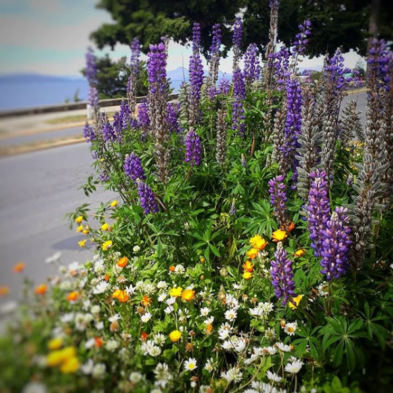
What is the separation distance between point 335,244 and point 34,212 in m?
1.08

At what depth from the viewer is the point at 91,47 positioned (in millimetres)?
1438

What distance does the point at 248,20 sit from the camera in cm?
298

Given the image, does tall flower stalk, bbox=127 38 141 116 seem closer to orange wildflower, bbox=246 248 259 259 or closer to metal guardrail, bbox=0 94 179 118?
metal guardrail, bbox=0 94 179 118

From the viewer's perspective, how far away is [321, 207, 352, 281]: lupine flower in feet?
5.08

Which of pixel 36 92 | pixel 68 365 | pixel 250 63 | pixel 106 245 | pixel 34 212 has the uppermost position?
pixel 250 63

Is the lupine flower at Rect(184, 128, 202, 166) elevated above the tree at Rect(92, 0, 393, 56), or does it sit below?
below

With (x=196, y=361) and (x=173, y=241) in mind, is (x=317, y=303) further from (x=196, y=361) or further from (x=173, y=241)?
(x=173, y=241)

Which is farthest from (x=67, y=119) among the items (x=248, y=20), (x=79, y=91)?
(x=248, y=20)

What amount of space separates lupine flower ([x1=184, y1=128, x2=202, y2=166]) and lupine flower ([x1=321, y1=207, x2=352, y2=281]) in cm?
98

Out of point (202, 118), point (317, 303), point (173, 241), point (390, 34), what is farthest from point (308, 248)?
point (202, 118)

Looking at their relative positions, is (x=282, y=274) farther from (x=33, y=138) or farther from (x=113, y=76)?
(x=113, y=76)

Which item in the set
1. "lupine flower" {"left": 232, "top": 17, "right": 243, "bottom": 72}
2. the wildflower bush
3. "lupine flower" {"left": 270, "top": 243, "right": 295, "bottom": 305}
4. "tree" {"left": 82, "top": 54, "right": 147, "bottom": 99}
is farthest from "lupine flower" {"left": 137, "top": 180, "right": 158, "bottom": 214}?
"lupine flower" {"left": 232, "top": 17, "right": 243, "bottom": 72}

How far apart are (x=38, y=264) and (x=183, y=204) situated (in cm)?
133

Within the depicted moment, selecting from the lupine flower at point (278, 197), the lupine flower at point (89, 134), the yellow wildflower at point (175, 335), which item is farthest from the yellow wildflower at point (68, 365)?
the lupine flower at point (89, 134)
